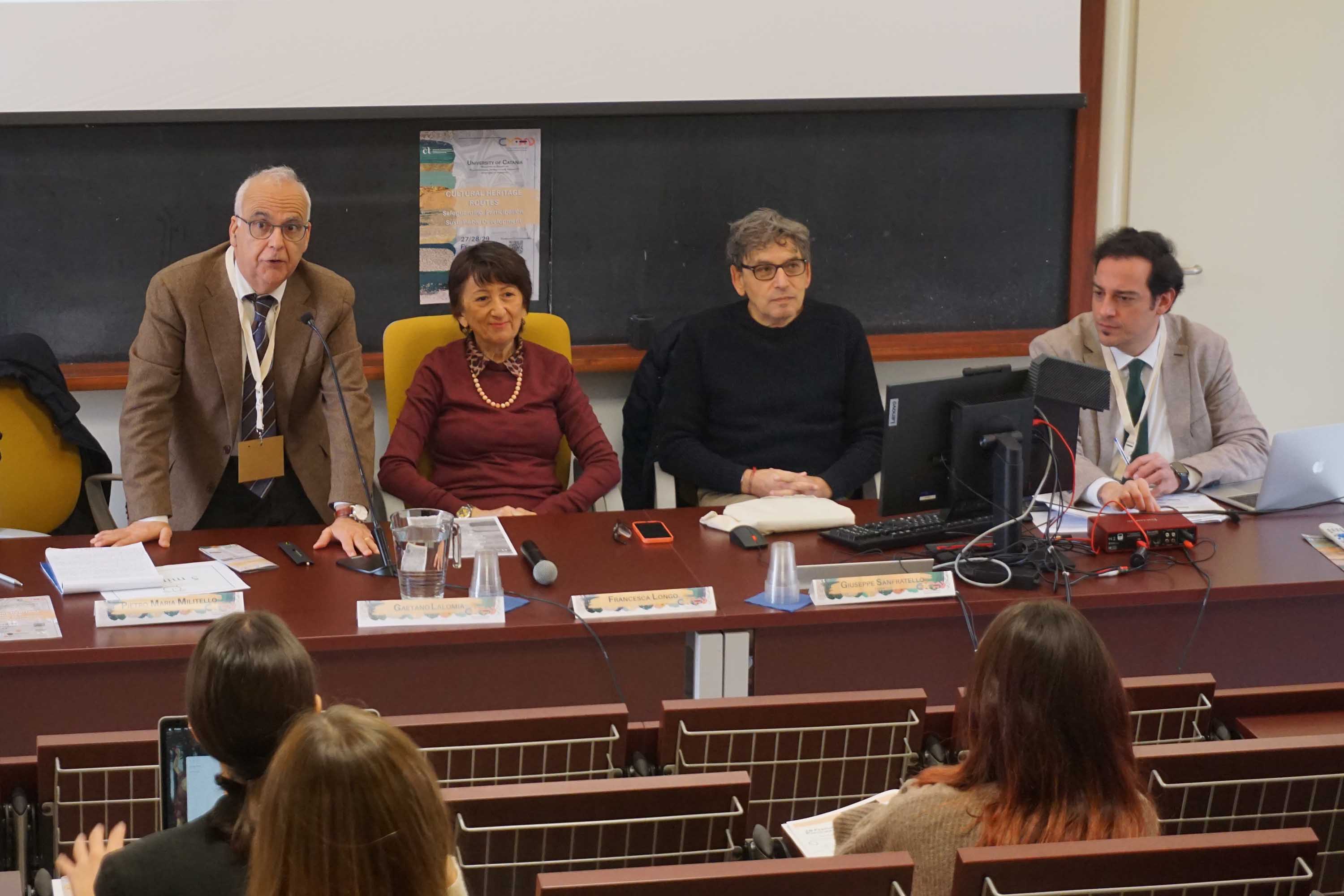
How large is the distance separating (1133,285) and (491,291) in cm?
162

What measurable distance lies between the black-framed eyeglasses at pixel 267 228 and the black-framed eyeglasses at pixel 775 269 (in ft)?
4.06

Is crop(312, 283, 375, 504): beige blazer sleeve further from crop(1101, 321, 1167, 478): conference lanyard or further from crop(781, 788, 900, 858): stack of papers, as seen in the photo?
crop(1101, 321, 1167, 478): conference lanyard

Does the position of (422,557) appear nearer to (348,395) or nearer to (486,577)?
(486,577)

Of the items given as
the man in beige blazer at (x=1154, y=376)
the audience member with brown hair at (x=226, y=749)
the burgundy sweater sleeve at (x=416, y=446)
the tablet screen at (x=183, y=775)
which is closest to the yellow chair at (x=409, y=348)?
the burgundy sweater sleeve at (x=416, y=446)

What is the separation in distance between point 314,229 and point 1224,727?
2.96 metres

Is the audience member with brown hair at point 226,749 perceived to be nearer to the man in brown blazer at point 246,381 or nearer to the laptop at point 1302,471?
the man in brown blazer at point 246,381

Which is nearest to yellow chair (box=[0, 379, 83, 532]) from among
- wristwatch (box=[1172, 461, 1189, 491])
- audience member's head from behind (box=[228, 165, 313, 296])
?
audience member's head from behind (box=[228, 165, 313, 296])

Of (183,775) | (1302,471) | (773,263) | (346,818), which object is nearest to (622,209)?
(773,263)

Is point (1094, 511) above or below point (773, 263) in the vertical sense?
below

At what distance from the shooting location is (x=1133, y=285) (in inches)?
138

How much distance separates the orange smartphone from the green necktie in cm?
133

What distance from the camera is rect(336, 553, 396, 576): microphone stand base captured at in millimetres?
2797

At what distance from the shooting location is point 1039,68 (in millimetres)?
4559

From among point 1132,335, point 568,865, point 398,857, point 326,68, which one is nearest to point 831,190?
point 1132,335
